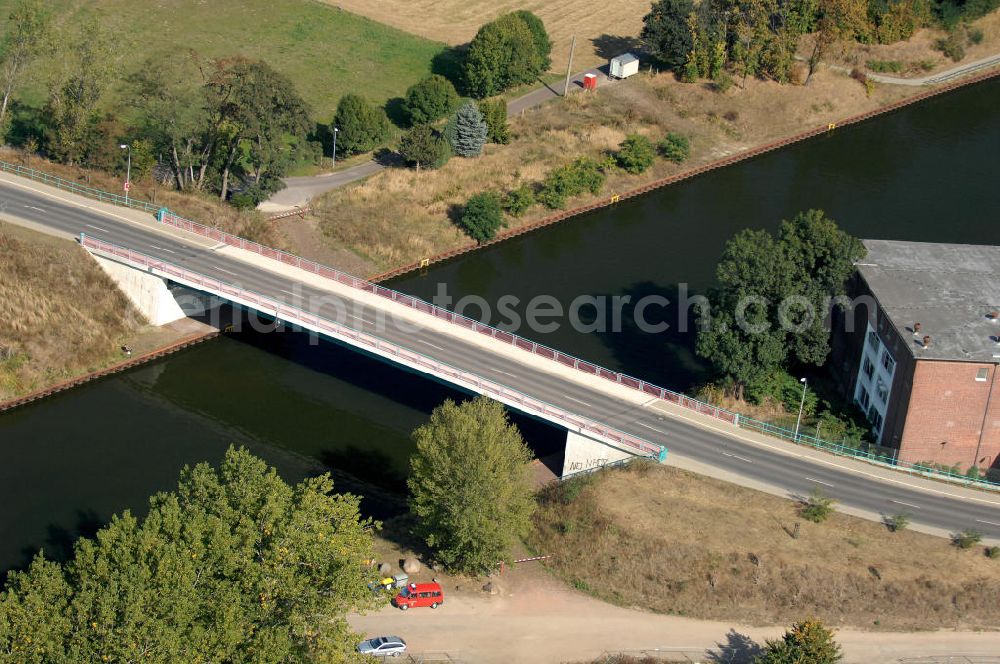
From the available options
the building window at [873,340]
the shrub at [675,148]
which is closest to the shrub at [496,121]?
the shrub at [675,148]

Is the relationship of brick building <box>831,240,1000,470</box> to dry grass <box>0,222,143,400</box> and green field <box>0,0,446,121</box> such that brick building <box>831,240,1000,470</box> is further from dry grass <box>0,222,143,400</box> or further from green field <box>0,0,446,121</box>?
green field <box>0,0,446,121</box>

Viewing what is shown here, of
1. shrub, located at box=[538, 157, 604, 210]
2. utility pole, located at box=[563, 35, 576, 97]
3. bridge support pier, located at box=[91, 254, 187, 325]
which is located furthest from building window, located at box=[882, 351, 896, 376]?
utility pole, located at box=[563, 35, 576, 97]

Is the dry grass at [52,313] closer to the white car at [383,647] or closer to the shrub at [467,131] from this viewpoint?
the white car at [383,647]

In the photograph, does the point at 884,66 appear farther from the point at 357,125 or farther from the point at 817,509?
the point at 817,509

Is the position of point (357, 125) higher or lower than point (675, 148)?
lower

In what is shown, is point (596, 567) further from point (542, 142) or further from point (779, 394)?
point (542, 142)

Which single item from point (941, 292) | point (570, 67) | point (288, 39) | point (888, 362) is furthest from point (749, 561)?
point (288, 39)
